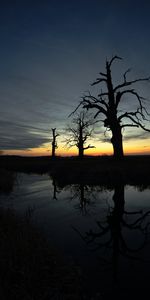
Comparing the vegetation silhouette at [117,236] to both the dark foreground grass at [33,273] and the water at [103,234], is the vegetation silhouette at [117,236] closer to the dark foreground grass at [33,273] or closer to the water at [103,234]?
the water at [103,234]

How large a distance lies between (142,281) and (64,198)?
803 centimetres

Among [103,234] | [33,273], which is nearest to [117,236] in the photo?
[103,234]

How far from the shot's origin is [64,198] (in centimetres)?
1189

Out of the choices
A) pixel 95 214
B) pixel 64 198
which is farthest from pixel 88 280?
pixel 64 198

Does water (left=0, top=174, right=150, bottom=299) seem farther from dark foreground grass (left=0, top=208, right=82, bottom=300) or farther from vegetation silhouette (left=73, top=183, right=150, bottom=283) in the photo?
dark foreground grass (left=0, top=208, right=82, bottom=300)

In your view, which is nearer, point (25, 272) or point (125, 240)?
point (25, 272)

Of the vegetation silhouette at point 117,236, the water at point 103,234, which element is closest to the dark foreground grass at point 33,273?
the water at point 103,234

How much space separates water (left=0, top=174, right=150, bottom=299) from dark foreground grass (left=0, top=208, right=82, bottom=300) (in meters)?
0.41

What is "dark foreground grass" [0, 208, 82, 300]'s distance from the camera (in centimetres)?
335

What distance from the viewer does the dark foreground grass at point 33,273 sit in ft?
11.0

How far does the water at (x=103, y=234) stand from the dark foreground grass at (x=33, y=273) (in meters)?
0.41

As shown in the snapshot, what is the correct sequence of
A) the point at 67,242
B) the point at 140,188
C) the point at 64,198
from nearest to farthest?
the point at 67,242 < the point at 64,198 < the point at 140,188

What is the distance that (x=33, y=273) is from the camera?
376 centimetres

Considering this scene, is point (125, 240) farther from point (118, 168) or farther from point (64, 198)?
point (118, 168)
